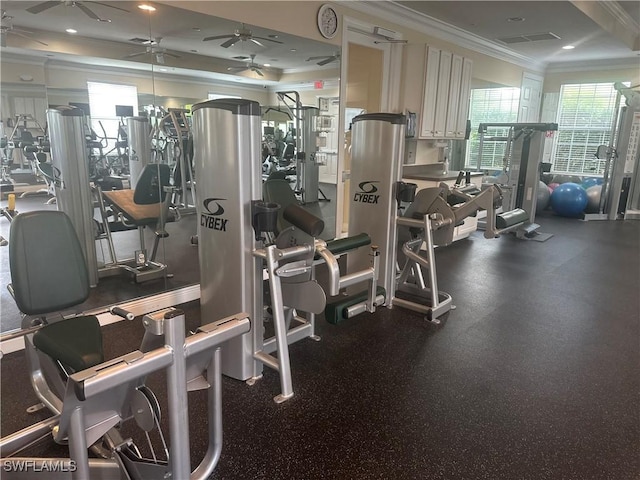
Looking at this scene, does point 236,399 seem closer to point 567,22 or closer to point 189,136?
point 189,136

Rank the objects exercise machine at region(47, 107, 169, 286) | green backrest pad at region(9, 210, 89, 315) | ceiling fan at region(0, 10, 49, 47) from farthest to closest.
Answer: exercise machine at region(47, 107, 169, 286) < ceiling fan at region(0, 10, 49, 47) < green backrest pad at region(9, 210, 89, 315)

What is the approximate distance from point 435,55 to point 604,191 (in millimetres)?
4323

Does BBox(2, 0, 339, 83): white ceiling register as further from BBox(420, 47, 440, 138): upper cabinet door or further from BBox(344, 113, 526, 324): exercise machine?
BBox(420, 47, 440, 138): upper cabinet door

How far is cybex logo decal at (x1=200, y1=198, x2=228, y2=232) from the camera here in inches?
89.7

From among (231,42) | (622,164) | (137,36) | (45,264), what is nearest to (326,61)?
(231,42)

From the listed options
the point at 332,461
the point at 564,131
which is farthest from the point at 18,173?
the point at 564,131

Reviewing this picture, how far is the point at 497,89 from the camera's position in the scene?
7062 millimetres

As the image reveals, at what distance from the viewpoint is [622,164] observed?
707 cm

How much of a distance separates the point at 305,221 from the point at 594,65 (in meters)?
8.17

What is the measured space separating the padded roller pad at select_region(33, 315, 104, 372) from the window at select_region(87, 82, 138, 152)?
5.49 ft

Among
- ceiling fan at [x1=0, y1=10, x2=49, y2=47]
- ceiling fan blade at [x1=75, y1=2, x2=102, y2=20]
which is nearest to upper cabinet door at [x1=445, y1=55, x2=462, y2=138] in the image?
ceiling fan blade at [x1=75, y1=2, x2=102, y2=20]

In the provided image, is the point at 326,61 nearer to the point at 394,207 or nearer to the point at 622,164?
the point at 394,207

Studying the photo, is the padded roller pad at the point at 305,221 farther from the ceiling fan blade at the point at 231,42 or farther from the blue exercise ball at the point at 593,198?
the blue exercise ball at the point at 593,198

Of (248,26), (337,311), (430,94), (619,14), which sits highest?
(619,14)
